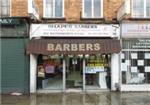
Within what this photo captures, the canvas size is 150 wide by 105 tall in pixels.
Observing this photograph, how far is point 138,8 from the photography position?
73.7 ft

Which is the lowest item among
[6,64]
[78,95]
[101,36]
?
[78,95]

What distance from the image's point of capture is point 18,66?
21.8m

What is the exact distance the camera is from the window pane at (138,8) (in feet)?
73.5

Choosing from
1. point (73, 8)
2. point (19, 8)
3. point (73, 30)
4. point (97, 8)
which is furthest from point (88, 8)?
point (19, 8)

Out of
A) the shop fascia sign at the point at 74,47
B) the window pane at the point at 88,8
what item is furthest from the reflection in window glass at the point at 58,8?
the shop fascia sign at the point at 74,47

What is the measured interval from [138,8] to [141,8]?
0.15 metres

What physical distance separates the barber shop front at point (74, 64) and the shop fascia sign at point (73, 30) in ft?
0.83

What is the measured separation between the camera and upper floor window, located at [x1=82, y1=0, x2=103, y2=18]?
73.5 feet

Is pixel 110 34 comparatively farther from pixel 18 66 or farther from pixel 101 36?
pixel 18 66

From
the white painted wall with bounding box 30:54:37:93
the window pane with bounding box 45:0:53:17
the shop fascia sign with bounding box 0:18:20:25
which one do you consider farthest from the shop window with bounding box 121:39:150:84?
the shop fascia sign with bounding box 0:18:20:25

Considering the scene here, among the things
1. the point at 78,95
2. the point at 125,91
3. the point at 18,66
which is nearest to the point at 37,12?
the point at 18,66

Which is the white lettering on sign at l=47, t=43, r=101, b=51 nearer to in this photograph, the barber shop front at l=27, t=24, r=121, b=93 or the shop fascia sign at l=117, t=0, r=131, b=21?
the barber shop front at l=27, t=24, r=121, b=93

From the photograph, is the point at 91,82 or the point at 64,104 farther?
the point at 91,82

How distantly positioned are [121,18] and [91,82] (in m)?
3.65
